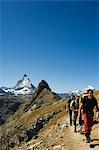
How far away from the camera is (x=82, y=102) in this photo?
61.4 ft

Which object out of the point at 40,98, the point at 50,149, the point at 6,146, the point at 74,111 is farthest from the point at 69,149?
the point at 40,98

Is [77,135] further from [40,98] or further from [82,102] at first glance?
[40,98]

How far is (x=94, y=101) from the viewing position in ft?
61.9

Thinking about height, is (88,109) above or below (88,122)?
above

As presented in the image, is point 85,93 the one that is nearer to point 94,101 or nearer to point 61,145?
point 94,101

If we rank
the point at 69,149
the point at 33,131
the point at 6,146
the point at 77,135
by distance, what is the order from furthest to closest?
the point at 6,146, the point at 33,131, the point at 77,135, the point at 69,149

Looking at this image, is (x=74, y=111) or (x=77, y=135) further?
(x=74, y=111)

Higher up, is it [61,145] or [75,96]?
[75,96]

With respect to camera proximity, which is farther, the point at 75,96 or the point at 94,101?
the point at 75,96

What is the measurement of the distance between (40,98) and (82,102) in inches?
7020

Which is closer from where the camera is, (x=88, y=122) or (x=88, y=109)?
(x=88, y=122)

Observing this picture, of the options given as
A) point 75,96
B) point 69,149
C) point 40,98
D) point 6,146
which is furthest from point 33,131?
point 40,98

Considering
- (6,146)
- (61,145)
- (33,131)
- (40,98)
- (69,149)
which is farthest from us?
(40,98)

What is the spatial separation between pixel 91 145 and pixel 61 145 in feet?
16.1
